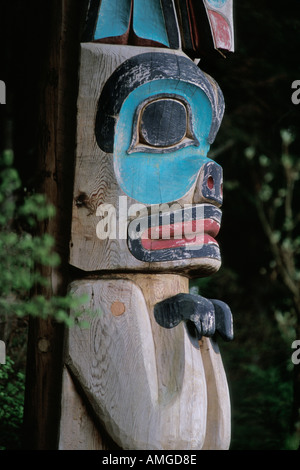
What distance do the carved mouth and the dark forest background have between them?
2.90 ft

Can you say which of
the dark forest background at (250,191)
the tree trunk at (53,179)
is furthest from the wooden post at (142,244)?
the dark forest background at (250,191)

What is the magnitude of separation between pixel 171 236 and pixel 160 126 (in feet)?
1.84

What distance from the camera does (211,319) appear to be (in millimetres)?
3414

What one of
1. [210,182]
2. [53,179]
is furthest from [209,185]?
[53,179]

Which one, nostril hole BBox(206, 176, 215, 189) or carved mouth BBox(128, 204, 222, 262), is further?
nostril hole BBox(206, 176, 215, 189)

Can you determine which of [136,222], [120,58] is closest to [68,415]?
[136,222]

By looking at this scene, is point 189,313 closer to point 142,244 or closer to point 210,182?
point 142,244

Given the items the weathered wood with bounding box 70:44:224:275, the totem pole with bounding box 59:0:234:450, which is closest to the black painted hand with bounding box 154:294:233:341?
the totem pole with bounding box 59:0:234:450

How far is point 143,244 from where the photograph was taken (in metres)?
3.42

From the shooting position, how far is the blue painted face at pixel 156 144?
3465 millimetres

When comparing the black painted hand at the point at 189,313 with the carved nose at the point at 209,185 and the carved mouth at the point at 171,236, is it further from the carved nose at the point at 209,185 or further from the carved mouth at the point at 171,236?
the carved nose at the point at 209,185

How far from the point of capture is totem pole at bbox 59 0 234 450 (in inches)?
128

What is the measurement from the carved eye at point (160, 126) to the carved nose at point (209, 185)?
0.18m

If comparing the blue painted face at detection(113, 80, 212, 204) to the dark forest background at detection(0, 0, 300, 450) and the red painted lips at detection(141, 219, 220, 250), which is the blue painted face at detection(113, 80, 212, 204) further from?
the dark forest background at detection(0, 0, 300, 450)
